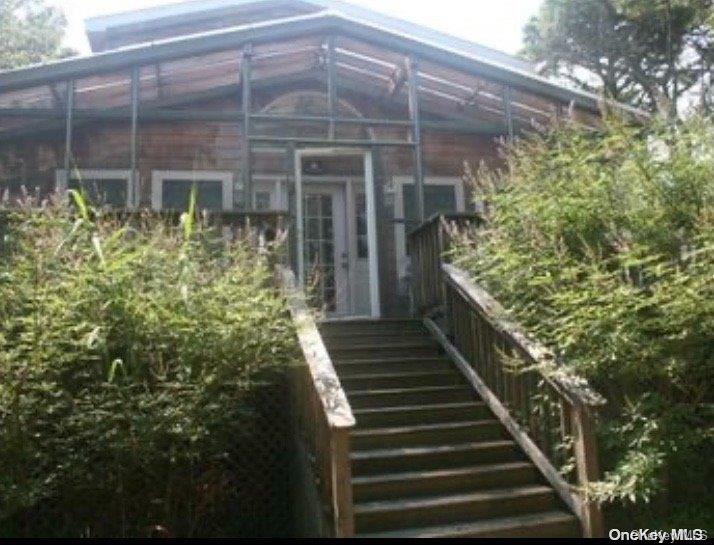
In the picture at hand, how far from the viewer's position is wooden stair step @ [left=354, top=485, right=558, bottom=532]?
4.36 metres

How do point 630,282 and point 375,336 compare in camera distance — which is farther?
point 375,336

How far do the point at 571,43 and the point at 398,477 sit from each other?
1420cm

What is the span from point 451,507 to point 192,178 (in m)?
6.20

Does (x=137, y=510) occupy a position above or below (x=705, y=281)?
below

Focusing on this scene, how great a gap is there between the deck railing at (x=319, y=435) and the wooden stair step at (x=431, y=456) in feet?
1.33

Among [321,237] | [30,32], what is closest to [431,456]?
[321,237]

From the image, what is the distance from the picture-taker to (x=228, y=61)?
874cm

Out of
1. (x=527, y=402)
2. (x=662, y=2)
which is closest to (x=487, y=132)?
(x=527, y=402)

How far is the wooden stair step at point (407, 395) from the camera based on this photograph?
566 cm

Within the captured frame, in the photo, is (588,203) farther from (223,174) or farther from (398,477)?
(223,174)

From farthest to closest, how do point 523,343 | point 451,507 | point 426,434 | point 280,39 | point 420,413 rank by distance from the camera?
point 280,39 < point 420,413 < point 426,434 < point 523,343 < point 451,507

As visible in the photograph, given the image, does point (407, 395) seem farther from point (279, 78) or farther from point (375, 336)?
point (279, 78)

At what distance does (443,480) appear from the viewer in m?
4.75
